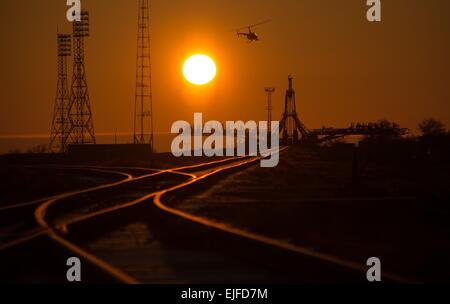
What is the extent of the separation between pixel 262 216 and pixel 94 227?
11.3ft

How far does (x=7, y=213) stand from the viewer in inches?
544

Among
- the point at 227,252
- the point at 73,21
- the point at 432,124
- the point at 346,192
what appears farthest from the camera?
the point at 432,124

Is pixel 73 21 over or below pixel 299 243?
over

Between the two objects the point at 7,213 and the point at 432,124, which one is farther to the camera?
Result: the point at 432,124

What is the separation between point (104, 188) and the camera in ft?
65.5

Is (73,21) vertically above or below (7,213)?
above

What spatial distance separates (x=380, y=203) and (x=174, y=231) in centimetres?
631
